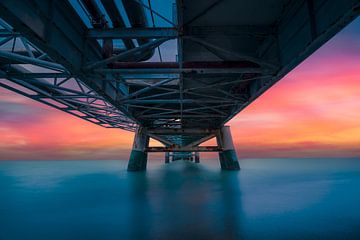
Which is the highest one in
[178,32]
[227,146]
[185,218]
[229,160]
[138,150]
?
[178,32]

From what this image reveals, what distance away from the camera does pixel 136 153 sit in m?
28.2

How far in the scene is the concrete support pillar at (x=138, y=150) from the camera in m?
27.7

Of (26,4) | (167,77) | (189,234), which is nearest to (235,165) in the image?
(167,77)

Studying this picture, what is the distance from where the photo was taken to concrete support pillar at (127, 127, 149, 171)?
90.8 ft

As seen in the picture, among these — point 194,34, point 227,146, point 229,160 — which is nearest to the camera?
point 194,34

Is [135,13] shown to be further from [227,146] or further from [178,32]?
[227,146]

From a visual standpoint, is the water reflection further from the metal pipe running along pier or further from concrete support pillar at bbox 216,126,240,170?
concrete support pillar at bbox 216,126,240,170

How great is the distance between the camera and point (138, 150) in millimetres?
27891

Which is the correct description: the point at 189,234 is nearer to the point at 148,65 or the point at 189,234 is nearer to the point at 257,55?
the point at 148,65

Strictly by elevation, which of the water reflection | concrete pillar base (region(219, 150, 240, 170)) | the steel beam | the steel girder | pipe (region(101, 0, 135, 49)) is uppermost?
pipe (region(101, 0, 135, 49))

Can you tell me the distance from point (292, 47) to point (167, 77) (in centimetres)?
804

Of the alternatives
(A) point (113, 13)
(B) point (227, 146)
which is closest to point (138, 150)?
(B) point (227, 146)

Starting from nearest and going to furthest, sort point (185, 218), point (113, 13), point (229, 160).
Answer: point (185, 218) → point (113, 13) → point (229, 160)

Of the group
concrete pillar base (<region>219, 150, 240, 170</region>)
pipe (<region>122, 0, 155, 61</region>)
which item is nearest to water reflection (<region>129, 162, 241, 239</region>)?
pipe (<region>122, 0, 155, 61</region>)
